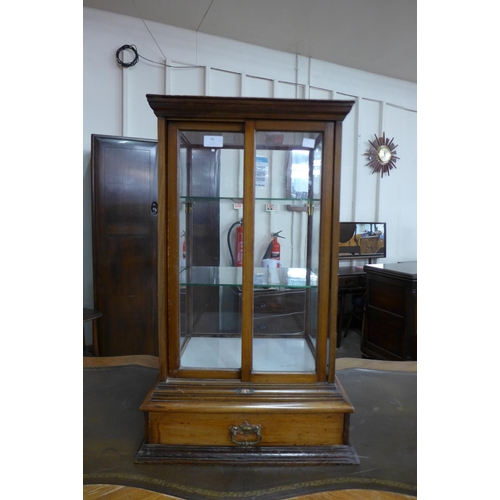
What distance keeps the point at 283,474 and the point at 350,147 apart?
3.44m

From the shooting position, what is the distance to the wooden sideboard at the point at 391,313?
2527 mm

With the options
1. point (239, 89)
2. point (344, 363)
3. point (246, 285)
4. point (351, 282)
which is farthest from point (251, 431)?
point (239, 89)

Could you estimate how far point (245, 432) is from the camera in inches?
37.5

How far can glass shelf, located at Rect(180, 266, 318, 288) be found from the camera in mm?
1085

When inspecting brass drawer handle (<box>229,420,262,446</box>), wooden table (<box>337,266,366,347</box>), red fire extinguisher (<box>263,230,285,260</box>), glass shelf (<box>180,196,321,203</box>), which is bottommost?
brass drawer handle (<box>229,420,262,446</box>)

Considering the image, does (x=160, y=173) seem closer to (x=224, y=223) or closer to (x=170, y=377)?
(x=224, y=223)

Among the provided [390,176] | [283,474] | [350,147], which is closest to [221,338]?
[283,474]

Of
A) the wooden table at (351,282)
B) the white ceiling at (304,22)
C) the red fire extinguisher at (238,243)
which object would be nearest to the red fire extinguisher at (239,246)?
the red fire extinguisher at (238,243)

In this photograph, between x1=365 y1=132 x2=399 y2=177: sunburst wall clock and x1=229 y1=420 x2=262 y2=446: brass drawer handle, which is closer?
x1=229 y1=420 x2=262 y2=446: brass drawer handle

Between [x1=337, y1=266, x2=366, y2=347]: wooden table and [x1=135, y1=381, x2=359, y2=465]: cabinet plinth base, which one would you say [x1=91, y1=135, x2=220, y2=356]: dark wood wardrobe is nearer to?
[x1=135, y1=381, x2=359, y2=465]: cabinet plinth base

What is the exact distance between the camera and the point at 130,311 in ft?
8.14

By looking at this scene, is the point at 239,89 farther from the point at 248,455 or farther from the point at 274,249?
the point at 248,455

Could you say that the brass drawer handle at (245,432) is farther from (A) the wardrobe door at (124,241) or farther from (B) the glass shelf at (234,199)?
(A) the wardrobe door at (124,241)

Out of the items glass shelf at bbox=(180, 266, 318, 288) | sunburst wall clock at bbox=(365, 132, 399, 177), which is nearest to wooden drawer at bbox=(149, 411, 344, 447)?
glass shelf at bbox=(180, 266, 318, 288)
